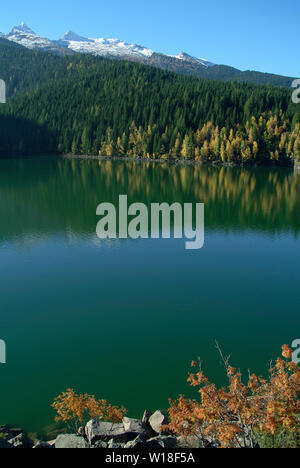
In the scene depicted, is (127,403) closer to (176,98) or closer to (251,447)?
(251,447)

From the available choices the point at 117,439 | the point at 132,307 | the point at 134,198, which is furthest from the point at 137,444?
the point at 134,198

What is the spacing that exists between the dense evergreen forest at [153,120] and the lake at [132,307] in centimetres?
6434

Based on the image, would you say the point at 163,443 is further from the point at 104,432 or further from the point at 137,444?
the point at 104,432

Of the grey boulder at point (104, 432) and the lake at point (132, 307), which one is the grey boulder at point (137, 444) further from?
the lake at point (132, 307)

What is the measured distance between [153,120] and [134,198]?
2970 inches

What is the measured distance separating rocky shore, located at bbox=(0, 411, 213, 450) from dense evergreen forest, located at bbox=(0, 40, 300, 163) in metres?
89.3

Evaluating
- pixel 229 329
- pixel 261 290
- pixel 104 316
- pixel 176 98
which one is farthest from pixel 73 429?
pixel 176 98

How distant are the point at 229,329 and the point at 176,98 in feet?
377

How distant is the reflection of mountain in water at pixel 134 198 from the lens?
1352 inches

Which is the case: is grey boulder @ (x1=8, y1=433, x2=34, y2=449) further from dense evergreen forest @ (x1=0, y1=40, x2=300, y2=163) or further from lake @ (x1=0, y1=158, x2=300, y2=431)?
dense evergreen forest @ (x1=0, y1=40, x2=300, y2=163)

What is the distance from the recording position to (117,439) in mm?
9039

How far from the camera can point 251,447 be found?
722 cm

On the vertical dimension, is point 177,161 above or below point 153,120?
below

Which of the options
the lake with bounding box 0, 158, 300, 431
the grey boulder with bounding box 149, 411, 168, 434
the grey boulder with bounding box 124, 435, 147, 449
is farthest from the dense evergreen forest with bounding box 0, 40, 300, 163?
the grey boulder with bounding box 124, 435, 147, 449
